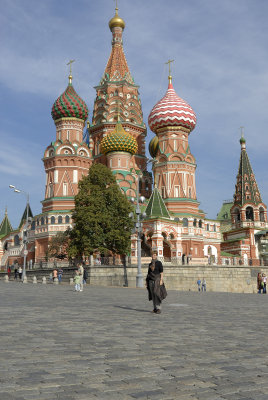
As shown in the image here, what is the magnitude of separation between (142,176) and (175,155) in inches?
202

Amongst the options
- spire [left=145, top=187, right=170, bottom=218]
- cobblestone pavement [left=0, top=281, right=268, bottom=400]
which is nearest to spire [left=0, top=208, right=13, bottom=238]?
spire [left=145, top=187, right=170, bottom=218]

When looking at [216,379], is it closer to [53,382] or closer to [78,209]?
[53,382]

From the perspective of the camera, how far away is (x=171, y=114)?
55000 mm

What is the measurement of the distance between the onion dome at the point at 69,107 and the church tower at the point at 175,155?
926 cm

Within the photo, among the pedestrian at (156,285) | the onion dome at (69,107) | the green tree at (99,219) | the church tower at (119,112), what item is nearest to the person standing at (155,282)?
the pedestrian at (156,285)

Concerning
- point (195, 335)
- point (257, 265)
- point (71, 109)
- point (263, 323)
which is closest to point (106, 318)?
point (195, 335)

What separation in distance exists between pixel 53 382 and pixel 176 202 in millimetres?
48246

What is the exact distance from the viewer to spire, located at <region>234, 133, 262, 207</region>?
6250 cm

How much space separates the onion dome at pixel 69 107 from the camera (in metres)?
55.0

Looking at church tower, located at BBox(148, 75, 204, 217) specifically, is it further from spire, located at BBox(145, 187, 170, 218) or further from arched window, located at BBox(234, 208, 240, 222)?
arched window, located at BBox(234, 208, 240, 222)

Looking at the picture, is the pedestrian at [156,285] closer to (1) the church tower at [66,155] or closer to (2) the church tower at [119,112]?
(1) the church tower at [66,155]

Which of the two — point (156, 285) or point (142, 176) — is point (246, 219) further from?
point (156, 285)

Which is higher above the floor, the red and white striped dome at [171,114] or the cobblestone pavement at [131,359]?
the red and white striped dome at [171,114]

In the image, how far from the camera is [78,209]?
113 ft
